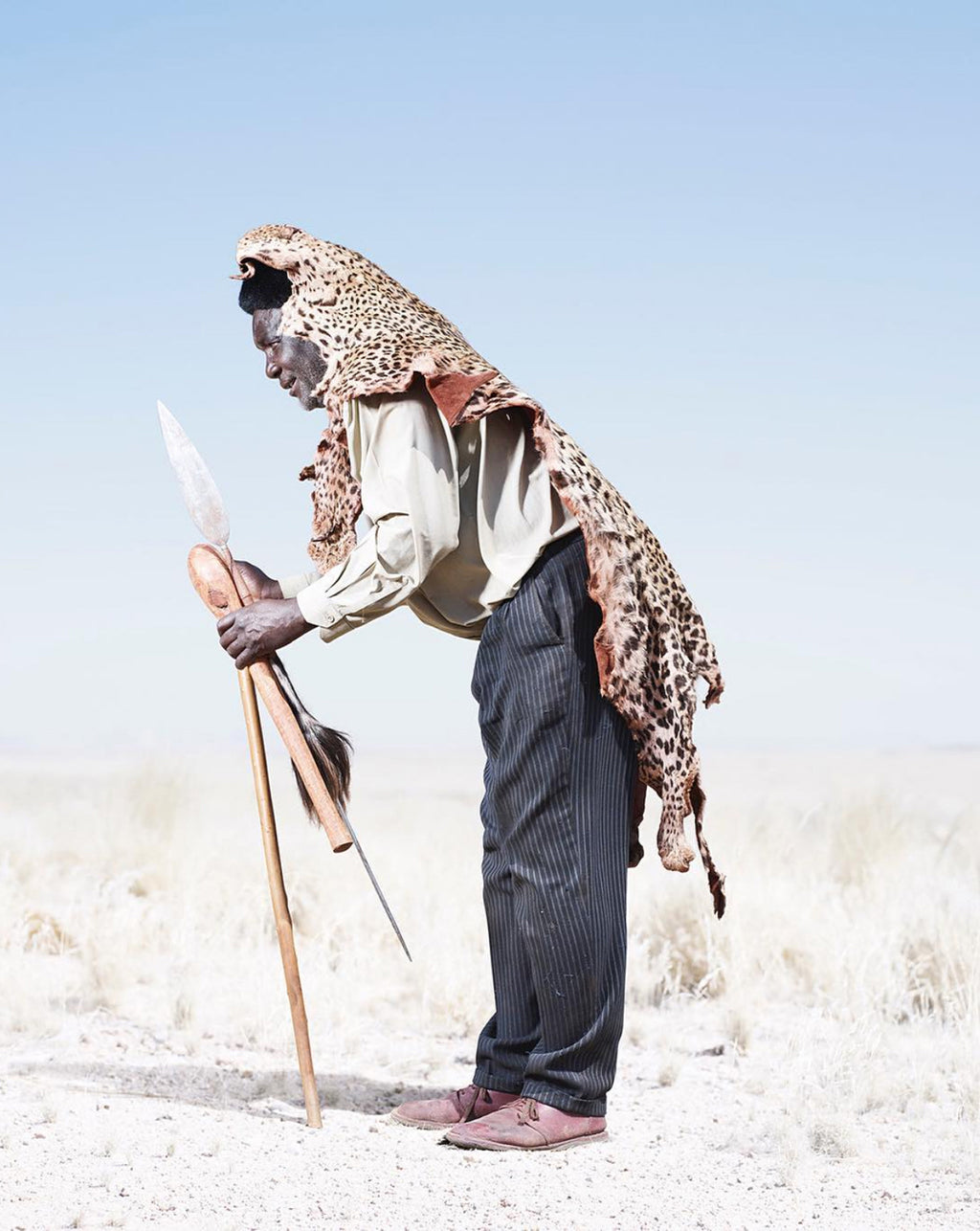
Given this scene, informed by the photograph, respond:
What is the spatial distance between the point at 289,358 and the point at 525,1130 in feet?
6.73

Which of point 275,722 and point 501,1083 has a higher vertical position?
point 275,722

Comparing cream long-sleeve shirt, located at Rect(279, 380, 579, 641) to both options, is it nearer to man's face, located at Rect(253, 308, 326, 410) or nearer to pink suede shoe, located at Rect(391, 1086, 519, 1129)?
man's face, located at Rect(253, 308, 326, 410)

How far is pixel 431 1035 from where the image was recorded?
5570 mm

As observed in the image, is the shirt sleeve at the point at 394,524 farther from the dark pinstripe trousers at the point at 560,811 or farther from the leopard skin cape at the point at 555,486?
the dark pinstripe trousers at the point at 560,811

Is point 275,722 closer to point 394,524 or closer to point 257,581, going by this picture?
point 257,581

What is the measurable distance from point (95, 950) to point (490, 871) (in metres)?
3.05

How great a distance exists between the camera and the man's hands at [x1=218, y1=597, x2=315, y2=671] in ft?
11.2

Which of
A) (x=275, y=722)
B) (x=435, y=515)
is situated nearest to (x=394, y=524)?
(x=435, y=515)

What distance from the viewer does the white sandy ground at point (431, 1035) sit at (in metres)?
3.31

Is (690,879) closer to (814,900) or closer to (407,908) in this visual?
(814,900)

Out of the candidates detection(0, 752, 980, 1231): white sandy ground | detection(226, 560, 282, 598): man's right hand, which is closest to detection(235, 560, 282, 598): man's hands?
detection(226, 560, 282, 598): man's right hand

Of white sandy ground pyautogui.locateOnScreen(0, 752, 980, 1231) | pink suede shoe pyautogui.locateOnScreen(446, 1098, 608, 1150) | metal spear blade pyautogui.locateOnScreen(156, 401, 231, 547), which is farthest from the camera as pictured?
metal spear blade pyautogui.locateOnScreen(156, 401, 231, 547)

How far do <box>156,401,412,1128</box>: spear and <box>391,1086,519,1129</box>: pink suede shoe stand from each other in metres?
0.27

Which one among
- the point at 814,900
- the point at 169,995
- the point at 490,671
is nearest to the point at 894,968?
the point at 814,900
